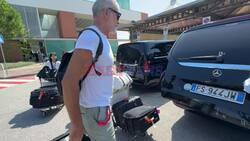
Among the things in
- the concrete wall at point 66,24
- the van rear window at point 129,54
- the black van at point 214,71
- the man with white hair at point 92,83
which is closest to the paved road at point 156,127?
the black van at point 214,71

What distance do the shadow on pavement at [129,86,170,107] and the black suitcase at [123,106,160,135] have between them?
1.68 metres

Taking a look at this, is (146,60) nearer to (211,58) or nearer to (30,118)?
(211,58)

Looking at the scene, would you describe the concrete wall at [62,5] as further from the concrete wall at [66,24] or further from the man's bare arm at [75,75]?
the man's bare arm at [75,75]

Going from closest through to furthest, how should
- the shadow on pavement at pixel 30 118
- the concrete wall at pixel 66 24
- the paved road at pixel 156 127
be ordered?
the paved road at pixel 156 127 → the shadow on pavement at pixel 30 118 → the concrete wall at pixel 66 24

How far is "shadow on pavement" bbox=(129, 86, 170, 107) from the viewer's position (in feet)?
15.3

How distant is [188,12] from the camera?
15.4 metres

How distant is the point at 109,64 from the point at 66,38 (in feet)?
96.5

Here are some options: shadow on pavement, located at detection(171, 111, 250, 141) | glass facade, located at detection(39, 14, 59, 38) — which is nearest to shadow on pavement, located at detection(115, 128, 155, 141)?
shadow on pavement, located at detection(171, 111, 250, 141)

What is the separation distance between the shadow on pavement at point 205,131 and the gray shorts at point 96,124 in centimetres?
165

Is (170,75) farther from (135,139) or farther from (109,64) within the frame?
(109,64)

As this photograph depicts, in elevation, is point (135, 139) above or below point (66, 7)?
below

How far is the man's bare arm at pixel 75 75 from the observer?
1.30 m

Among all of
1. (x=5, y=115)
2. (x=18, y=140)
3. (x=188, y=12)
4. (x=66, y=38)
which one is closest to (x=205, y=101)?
(x=18, y=140)

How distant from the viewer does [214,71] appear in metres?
2.38
